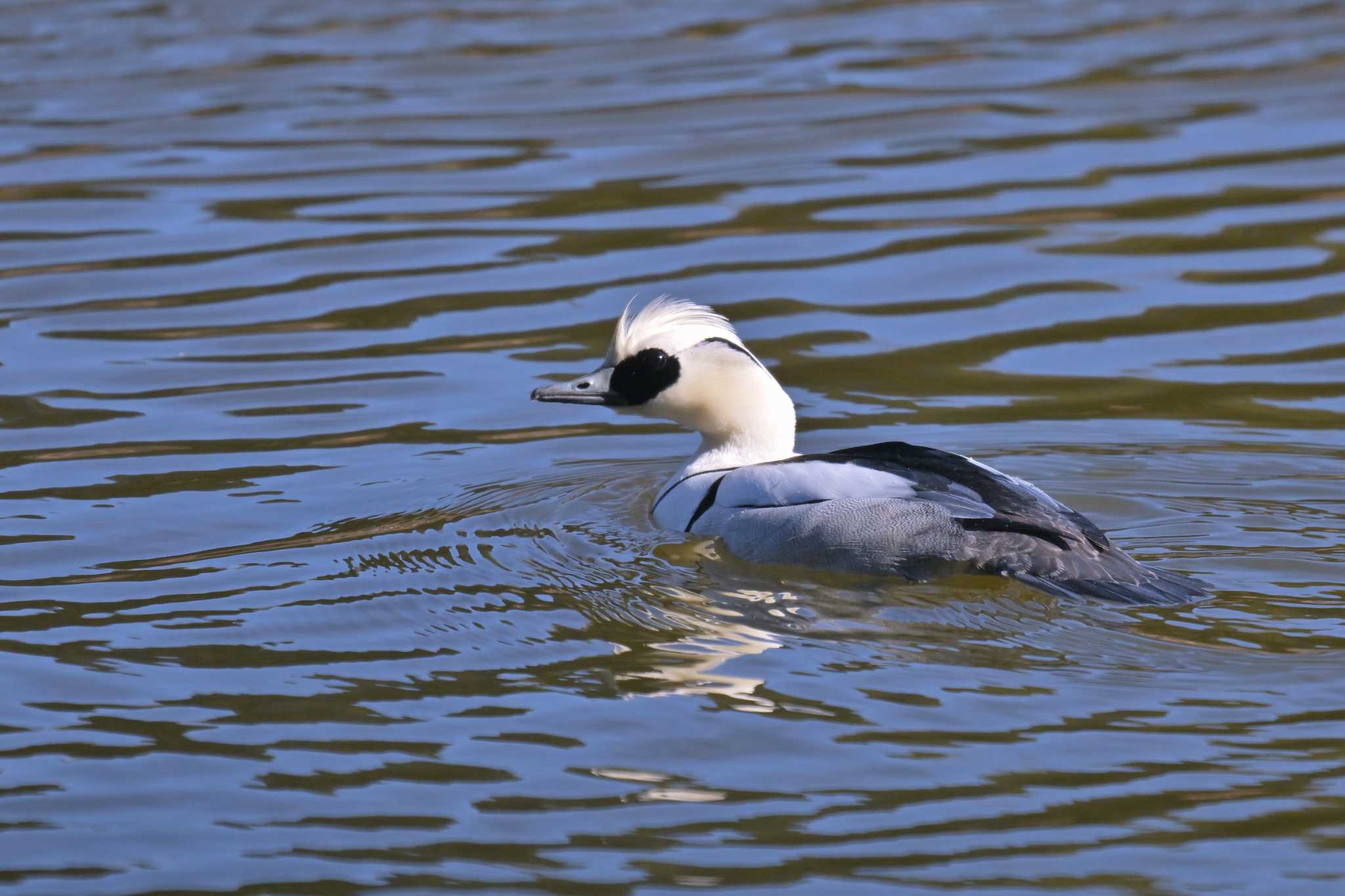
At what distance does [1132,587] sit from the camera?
19.2ft

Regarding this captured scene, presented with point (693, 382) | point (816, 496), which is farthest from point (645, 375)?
point (816, 496)

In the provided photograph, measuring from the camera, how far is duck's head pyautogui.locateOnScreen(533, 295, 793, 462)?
7.16 m

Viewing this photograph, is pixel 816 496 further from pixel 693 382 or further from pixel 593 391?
pixel 593 391

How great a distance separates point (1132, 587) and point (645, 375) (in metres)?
2.07

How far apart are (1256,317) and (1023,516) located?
3.64 meters

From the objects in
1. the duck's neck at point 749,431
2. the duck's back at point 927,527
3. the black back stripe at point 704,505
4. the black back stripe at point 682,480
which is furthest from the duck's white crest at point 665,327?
the duck's back at point 927,527

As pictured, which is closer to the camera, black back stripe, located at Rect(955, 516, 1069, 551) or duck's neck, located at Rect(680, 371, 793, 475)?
black back stripe, located at Rect(955, 516, 1069, 551)

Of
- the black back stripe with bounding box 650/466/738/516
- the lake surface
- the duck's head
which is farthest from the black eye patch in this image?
the lake surface

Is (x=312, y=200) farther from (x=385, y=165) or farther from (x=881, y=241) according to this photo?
(x=881, y=241)

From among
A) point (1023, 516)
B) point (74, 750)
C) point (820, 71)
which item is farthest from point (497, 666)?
point (820, 71)

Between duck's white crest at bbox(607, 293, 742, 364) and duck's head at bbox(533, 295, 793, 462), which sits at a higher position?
duck's white crest at bbox(607, 293, 742, 364)

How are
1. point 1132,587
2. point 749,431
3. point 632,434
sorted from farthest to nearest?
point 632,434 → point 749,431 → point 1132,587

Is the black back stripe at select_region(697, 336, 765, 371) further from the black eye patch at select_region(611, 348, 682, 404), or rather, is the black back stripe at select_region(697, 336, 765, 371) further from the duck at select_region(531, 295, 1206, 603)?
the black eye patch at select_region(611, 348, 682, 404)

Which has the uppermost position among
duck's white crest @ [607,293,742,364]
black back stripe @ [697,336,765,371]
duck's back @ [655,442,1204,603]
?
duck's white crest @ [607,293,742,364]
